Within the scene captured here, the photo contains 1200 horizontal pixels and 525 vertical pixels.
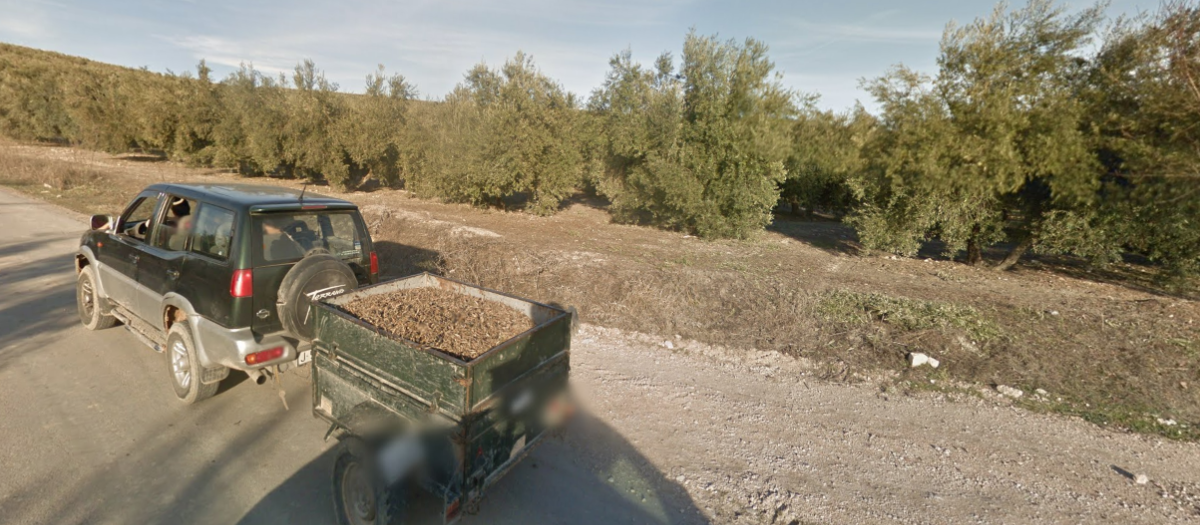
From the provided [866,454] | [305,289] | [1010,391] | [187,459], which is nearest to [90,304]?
[187,459]

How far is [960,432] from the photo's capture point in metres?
4.34

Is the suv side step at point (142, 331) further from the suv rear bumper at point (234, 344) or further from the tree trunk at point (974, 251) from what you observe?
the tree trunk at point (974, 251)

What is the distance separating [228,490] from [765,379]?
4.82m

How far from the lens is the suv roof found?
4.03 m

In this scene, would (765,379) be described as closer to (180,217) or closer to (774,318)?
(774,318)

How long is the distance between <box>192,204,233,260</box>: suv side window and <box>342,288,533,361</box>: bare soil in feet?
4.01

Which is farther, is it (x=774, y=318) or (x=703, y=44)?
(x=703, y=44)

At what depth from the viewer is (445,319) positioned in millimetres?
3688

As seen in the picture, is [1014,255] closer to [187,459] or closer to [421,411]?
[421,411]

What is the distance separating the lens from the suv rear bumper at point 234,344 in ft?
12.4

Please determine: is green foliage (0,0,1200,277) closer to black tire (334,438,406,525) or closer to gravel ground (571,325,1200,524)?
gravel ground (571,325,1200,524)

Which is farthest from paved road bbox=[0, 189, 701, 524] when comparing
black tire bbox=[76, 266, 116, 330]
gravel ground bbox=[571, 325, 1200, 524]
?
black tire bbox=[76, 266, 116, 330]

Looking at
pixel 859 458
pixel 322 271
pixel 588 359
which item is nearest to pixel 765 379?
pixel 859 458

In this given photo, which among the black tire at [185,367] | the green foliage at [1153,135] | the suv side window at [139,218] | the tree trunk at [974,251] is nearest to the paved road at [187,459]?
the black tire at [185,367]
